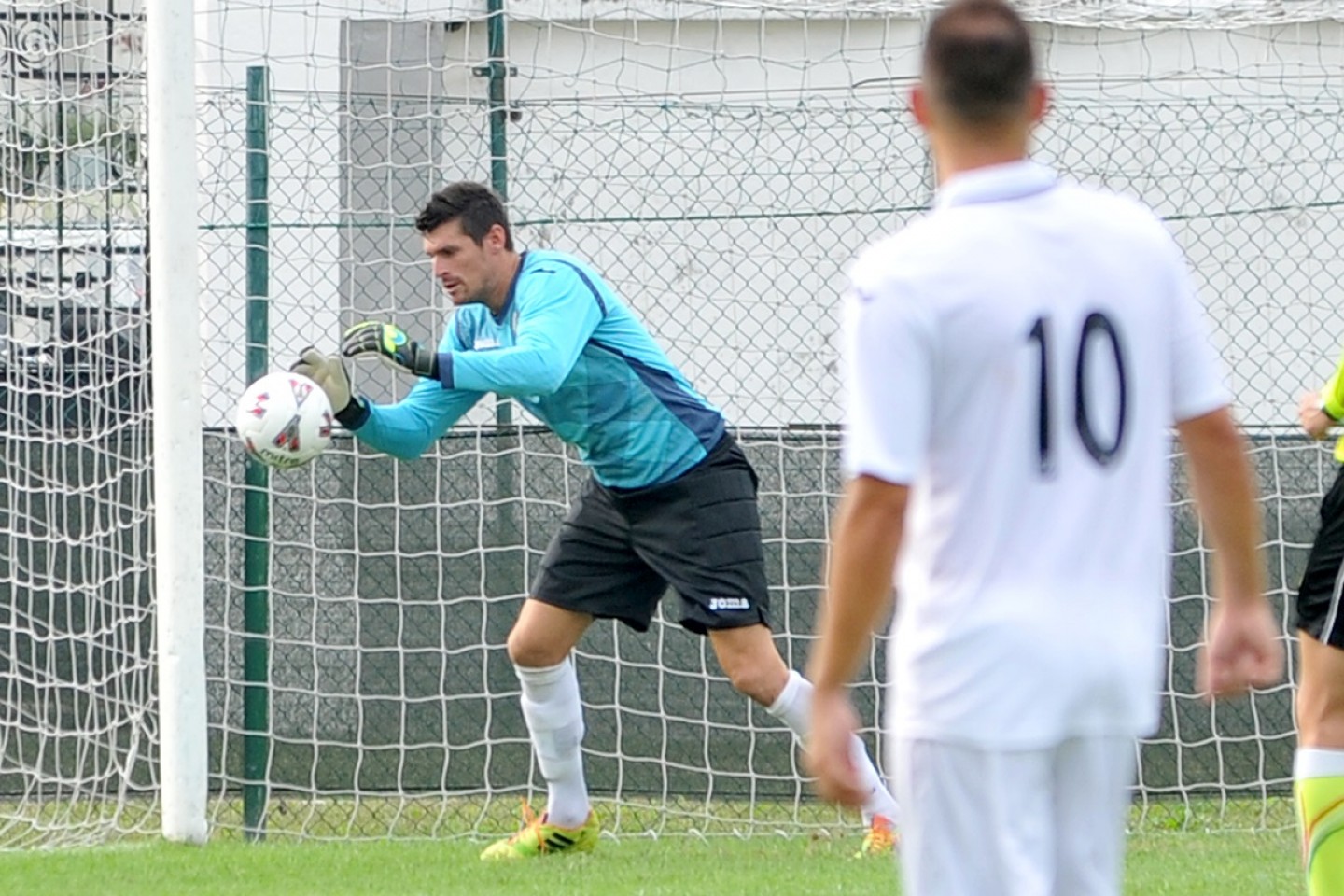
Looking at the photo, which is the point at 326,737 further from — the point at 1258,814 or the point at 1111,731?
the point at 1111,731

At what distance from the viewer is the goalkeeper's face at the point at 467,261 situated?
240 inches

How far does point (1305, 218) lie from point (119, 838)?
15.9 ft

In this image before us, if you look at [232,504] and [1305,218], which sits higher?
[1305,218]

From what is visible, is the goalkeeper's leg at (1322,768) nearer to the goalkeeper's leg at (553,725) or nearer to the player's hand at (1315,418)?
the player's hand at (1315,418)

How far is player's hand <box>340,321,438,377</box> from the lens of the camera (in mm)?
5871

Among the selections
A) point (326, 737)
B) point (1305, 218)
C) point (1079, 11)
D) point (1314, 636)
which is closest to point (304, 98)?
point (326, 737)

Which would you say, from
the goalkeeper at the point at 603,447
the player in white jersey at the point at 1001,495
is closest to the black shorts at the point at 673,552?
the goalkeeper at the point at 603,447

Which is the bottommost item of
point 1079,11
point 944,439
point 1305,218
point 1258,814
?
point 1258,814

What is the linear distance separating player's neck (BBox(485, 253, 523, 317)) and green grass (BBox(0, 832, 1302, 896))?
1593 millimetres

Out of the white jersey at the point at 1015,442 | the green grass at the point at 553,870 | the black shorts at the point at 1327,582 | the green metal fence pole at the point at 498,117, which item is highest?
the green metal fence pole at the point at 498,117

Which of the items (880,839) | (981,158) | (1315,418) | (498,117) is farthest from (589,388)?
(981,158)

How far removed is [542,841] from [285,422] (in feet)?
5.01

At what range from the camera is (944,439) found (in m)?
2.61

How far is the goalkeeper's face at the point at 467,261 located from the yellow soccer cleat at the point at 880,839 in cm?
191
